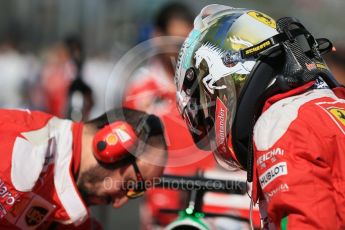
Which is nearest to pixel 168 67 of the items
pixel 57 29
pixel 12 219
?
pixel 12 219

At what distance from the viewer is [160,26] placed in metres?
5.16

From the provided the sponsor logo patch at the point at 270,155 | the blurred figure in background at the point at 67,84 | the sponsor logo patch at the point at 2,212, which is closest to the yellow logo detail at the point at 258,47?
the sponsor logo patch at the point at 270,155

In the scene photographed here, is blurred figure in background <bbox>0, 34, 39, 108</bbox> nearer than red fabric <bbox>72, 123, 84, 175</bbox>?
No

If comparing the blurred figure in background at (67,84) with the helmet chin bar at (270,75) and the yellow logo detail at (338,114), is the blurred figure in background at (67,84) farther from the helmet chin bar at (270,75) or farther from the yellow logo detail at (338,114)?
the yellow logo detail at (338,114)

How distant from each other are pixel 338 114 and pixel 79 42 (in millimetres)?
7249

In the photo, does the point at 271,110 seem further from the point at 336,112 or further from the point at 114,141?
the point at 114,141

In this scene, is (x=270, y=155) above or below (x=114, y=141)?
above

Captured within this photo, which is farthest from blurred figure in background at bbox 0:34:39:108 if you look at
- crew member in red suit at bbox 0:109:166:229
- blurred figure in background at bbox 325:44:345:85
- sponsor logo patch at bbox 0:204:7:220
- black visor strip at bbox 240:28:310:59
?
black visor strip at bbox 240:28:310:59

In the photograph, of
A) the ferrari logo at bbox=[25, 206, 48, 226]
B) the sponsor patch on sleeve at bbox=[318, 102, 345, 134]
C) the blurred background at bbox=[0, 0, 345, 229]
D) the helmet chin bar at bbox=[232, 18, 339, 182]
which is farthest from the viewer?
the blurred background at bbox=[0, 0, 345, 229]

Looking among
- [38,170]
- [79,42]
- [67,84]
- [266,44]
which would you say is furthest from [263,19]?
[79,42]

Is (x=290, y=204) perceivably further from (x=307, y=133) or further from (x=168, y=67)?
(x=168, y=67)

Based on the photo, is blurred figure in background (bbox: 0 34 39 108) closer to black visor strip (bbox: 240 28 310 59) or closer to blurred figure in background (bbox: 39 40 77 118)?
blurred figure in background (bbox: 39 40 77 118)

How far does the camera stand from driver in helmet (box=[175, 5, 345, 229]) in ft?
5.43

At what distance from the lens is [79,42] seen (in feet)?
29.0
